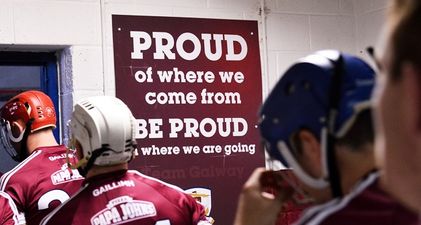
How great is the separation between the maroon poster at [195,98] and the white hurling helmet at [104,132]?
1431 millimetres

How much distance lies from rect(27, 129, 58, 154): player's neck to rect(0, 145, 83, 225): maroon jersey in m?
0.15

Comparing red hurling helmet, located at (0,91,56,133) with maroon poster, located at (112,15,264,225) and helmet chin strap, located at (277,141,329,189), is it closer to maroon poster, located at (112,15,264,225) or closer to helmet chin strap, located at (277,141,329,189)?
maroon poster, located at (112,15,264,225)

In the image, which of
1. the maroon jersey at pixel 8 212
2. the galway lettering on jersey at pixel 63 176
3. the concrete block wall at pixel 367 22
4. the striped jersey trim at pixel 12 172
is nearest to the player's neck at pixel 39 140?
the striped jersey trim at pixel 12 172

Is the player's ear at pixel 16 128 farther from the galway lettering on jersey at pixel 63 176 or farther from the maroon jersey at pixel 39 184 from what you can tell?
the galway lettering on jersey at pixel 63 176

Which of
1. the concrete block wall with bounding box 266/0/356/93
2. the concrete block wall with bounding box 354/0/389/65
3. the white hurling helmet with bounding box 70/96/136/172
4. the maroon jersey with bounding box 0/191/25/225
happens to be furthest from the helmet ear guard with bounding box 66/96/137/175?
the concrete block wall with bounding box 354/0/389/65

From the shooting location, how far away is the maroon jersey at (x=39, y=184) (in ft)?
Result: 9.59

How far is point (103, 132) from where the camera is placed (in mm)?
2328

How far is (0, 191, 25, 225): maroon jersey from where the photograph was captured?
8.90ft

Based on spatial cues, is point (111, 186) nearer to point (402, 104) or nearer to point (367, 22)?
point (402, 104)

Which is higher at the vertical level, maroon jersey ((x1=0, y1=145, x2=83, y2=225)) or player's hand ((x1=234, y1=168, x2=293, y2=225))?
player's hand ((x1=234, y1=168, x2=293, y2=225))

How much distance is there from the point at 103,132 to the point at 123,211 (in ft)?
0.87

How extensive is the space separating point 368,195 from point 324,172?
145 millimetres

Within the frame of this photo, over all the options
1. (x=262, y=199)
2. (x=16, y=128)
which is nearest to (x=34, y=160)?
(x=16, y=128)

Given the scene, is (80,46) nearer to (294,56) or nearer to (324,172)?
(294,56)
